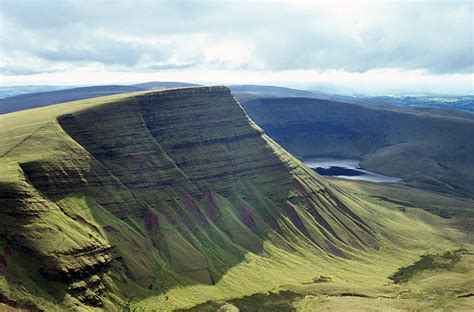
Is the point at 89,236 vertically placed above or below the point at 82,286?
above

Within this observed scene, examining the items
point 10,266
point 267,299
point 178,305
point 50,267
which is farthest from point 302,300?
point 10,266

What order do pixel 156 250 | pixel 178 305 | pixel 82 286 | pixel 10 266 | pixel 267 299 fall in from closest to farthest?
pixel 10 266
pixel 82 286
pixel 178 305
pixel 267 299
pixel 156 250

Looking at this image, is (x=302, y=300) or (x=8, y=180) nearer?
(x=8, y=180)

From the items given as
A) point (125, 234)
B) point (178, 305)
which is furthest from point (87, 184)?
point (178, 305)

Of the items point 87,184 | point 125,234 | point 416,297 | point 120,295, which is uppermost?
point 87,184

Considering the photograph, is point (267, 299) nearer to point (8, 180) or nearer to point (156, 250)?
point (156, 250)

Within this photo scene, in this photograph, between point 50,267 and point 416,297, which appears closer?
point 50,267

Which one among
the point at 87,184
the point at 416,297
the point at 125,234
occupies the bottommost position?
the point at 416,297

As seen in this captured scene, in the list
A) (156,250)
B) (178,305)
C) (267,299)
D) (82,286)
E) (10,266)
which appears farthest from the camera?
(156,250)

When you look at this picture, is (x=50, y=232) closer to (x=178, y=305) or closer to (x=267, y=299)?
(x=178, y=305)
